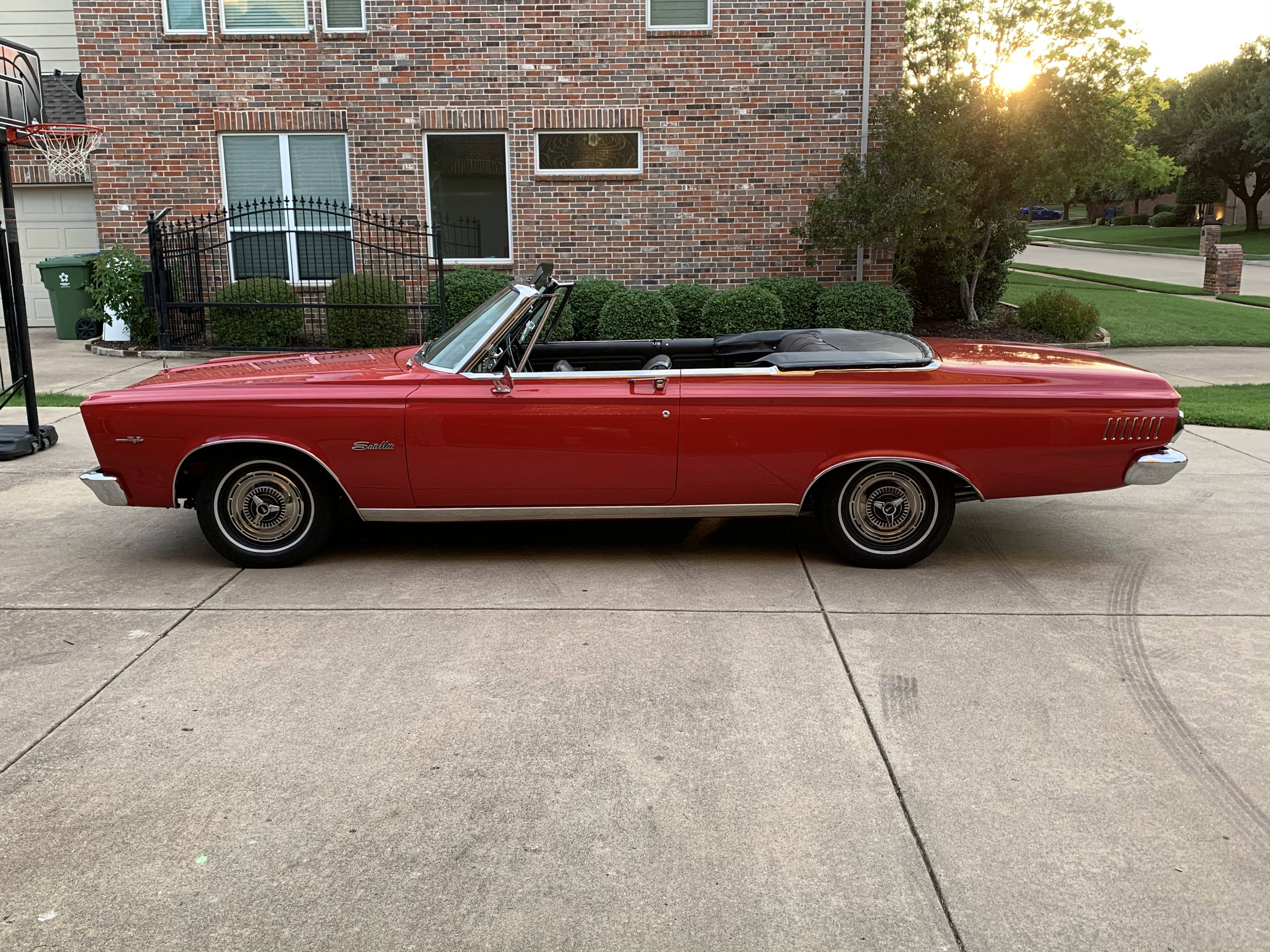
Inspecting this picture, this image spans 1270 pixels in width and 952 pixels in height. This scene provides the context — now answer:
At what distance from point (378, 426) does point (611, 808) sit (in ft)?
8.93

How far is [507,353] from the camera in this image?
589cm

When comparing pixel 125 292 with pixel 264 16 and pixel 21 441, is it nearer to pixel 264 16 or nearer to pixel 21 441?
pixel 264 16

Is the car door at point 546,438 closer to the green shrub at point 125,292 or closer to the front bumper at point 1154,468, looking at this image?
the front bumper at point 1154,468

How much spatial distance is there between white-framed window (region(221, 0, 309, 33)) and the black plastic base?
731 cm

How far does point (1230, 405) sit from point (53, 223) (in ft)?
52.0

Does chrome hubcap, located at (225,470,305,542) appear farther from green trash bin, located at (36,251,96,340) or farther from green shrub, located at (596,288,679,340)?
green trash bin, located at (36,251,96,340)

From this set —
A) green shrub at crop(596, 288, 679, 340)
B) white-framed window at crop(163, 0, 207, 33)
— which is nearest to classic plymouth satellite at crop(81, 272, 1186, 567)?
green shrub at crop(596, 288, 679, 340)

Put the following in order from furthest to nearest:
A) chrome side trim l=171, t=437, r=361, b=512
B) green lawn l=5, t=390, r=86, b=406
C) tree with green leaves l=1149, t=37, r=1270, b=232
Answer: tree with green leaves l=1149, t=37, r=1270, b=232
green lawn l=5, t=390, r=86, b=406
chrome side trim l=171, t=437, r=361, b=512

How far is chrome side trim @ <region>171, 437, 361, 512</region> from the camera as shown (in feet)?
18.3

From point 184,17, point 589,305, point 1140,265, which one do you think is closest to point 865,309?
point 589,305

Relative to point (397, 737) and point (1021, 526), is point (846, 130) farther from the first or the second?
point (397, 737)

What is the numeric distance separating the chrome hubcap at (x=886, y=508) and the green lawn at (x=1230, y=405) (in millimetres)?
5197

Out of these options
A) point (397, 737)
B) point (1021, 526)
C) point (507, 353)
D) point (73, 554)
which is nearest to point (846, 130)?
point (1021, 526)

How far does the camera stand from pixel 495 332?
5.82 meters
